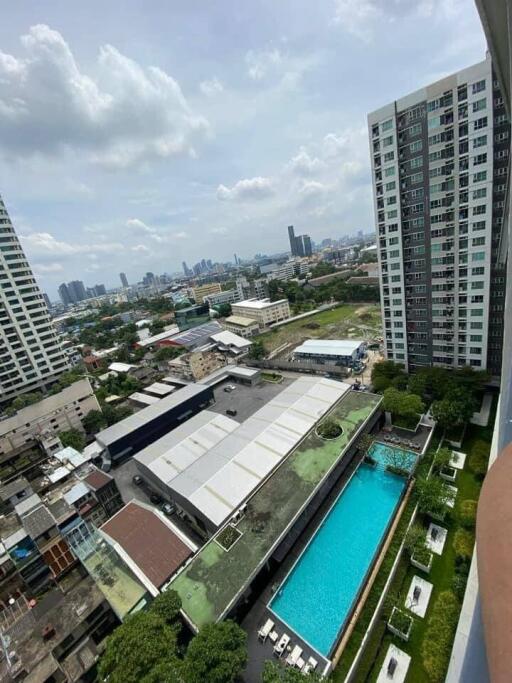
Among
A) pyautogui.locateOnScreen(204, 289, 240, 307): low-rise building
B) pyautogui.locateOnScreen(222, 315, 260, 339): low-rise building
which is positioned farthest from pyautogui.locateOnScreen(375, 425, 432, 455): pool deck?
pyautogui.locateOnScreen(204, 289, 240, 307): low-rise building

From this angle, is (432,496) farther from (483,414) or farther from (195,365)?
(195,365)

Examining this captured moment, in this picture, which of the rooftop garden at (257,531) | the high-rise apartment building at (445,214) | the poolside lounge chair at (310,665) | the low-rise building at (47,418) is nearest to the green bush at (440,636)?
the poolside lounge chair at (310,665)

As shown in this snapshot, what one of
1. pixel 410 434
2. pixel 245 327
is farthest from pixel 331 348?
pixel 245 327

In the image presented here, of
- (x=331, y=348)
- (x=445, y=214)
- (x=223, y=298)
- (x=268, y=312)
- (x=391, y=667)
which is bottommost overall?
(x=391, y=667)

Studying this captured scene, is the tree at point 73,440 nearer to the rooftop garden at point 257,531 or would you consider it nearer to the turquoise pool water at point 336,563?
the rooftop garden at point 257,531

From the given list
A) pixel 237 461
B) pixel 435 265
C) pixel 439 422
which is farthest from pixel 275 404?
pixel 435 265
